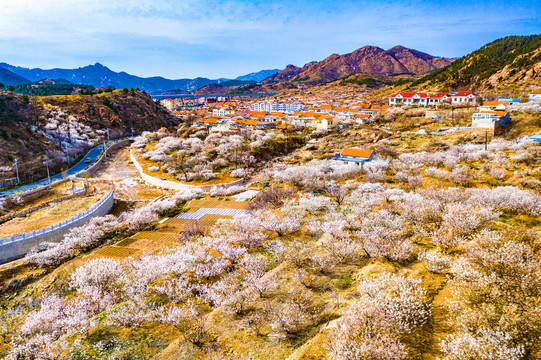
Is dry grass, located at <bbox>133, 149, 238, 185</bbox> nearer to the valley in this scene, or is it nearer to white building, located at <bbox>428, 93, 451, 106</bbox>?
→ the valley

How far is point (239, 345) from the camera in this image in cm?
1140

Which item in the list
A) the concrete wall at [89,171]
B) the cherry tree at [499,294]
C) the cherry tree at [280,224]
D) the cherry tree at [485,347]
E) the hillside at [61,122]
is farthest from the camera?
the hillside at [61,122]

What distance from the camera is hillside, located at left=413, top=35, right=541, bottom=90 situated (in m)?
91.0

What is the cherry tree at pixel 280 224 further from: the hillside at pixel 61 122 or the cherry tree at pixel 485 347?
the hillside at pixel 61 122

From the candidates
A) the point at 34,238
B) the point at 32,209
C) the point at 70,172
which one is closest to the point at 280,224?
the point at 34,238

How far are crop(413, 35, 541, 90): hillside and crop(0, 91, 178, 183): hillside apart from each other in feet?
364

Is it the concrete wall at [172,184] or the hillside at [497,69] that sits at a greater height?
the hillside at [497,69]

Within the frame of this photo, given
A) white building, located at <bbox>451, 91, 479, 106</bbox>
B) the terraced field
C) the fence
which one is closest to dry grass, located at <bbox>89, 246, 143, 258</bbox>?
the terraced field

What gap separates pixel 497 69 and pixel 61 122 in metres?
142

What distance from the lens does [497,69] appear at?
102 m

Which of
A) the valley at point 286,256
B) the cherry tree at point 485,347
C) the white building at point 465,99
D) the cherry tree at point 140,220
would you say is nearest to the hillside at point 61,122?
the valley at point 286,256

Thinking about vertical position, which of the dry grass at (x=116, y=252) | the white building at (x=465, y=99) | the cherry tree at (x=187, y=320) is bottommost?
the dry grass at (x=116, y=252)

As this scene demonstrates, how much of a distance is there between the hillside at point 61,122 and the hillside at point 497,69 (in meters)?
111

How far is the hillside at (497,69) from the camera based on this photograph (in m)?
91.0
